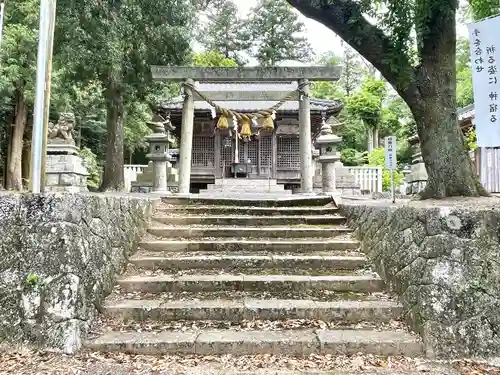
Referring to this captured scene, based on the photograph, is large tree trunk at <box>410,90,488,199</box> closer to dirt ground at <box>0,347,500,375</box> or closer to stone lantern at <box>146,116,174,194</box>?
dirt ground at <box>0,347,500,375</box>

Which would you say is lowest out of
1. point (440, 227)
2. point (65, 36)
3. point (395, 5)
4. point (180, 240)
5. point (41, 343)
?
point (41, 343)

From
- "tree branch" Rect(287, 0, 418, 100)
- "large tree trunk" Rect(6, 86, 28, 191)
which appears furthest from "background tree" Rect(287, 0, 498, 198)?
"large tree trunk" Rect(6, 86, 28, 191)

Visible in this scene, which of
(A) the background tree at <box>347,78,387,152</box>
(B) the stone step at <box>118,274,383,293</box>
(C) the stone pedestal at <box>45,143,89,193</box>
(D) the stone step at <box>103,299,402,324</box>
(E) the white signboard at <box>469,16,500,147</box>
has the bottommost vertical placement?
(D) the stone step at <box>103,299,402,324</box>

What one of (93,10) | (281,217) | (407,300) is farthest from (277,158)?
(407,300)

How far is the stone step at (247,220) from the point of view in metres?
5.59

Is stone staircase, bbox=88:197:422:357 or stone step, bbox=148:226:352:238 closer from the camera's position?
stone staircase, bbox=88:197:422:357

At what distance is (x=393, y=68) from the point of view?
455 cm

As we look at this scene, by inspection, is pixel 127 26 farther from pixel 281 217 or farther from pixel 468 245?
pixel 468 245

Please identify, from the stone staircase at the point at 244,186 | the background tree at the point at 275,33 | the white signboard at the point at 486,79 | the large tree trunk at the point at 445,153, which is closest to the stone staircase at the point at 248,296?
the large tree trunk at the point at 445,153

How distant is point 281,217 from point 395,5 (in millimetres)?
3142

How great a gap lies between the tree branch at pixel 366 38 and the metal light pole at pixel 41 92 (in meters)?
3.11

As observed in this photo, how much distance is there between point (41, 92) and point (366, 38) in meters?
3.76

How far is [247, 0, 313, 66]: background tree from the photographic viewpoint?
30719mm

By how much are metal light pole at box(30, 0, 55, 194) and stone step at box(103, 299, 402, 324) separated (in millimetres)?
1346
